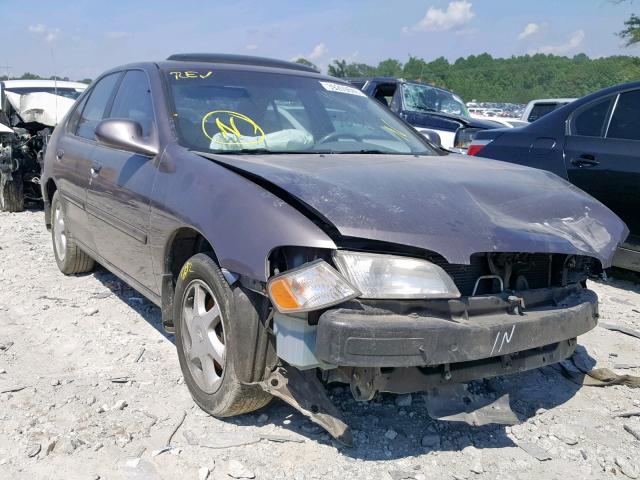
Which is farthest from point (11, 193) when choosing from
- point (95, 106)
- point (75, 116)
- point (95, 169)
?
point (95, 169)

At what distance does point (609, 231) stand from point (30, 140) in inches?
300

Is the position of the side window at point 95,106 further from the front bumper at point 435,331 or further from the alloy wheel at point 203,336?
the front bumper at point 435,331

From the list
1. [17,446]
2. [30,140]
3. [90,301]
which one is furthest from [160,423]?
[30,140]

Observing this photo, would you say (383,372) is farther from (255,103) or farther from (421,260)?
(255,103)

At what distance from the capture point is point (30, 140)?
8297mm

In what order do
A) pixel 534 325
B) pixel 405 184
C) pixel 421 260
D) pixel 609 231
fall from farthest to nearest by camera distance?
pixel 609 231 → pixel 405 184 → pixel 534 325 → pixel 421 260

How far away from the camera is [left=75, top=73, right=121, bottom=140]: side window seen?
14.2ft

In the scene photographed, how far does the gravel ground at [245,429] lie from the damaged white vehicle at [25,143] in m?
4.84

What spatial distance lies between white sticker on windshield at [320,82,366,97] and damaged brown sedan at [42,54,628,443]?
28cm

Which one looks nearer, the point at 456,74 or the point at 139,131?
the point at 139,131

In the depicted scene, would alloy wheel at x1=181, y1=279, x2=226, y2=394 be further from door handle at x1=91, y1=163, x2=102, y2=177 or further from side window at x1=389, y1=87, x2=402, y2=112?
side window at x1=389, y1=87, x2=402, y2=112

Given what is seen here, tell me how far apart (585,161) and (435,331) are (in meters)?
3.50

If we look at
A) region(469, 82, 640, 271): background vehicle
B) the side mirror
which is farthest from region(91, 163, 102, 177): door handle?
region(469, 82, 640, 271): background vehicle

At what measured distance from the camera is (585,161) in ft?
16.8
